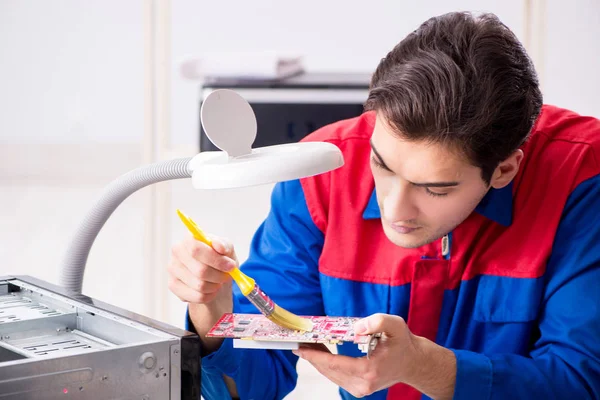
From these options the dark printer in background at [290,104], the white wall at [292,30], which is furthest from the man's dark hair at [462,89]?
the white wall at [292,30]

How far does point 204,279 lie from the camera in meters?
1.01

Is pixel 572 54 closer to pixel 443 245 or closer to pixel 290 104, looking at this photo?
pixel 290 104

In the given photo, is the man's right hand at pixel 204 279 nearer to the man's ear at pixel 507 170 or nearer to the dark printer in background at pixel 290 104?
the man's ear at pixel 507 170

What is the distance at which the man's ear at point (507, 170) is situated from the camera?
1.17 meters

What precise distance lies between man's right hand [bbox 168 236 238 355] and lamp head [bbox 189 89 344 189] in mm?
150

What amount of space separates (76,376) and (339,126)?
2.49 ft

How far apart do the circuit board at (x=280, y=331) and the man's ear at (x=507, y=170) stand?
1.10 feet

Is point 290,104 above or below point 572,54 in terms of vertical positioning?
below

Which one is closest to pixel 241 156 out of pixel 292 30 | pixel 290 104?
pixel 290 104

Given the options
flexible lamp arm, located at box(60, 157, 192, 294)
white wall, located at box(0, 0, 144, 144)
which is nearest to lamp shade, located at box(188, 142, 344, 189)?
flexible lamp arm, located at box(60, 157, 192, 294)

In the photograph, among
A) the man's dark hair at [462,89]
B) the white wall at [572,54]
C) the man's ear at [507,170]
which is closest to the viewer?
the man's dark hair at [462,89]

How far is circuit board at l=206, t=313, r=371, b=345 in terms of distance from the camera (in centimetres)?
91

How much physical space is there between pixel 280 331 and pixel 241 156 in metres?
0.25

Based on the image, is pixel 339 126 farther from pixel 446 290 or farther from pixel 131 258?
pixel 131 258
